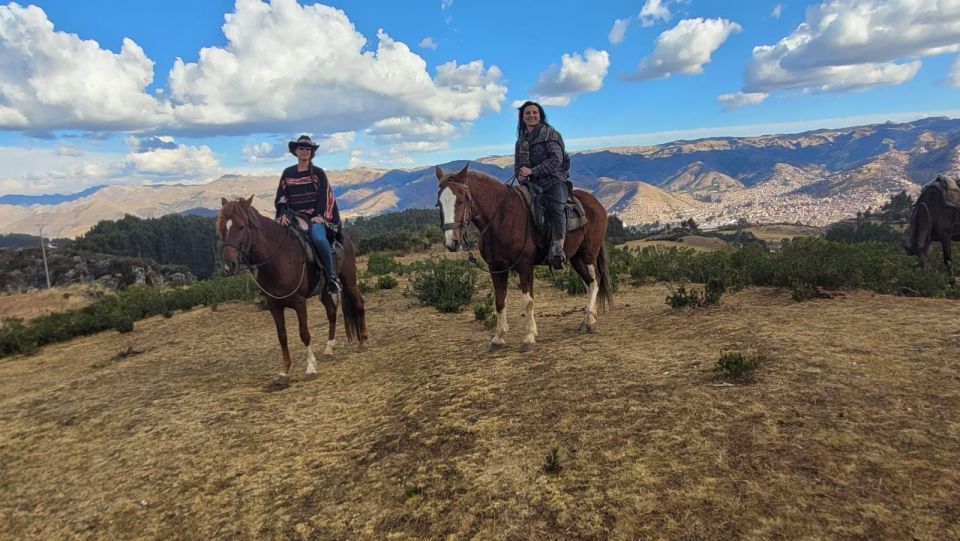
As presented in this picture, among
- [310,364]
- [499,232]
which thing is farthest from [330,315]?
[499,232]

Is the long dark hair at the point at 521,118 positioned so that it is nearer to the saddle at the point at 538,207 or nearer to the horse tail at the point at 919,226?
the saddle at the point at 538,207

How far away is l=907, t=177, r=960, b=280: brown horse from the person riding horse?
30.5 feet

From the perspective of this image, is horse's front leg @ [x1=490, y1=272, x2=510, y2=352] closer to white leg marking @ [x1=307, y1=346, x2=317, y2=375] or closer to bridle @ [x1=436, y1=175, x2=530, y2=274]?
bridle @ [x1=436, y1=175, x2=530, y2=274]

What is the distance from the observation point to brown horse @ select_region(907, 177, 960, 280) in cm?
1034

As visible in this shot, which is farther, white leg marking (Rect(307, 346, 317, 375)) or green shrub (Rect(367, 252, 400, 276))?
green shrub (Rect(367, 252, 400, 276))

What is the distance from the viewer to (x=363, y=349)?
336 inches

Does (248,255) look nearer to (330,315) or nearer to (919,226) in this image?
(330,315)

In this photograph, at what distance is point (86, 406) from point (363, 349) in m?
4.05

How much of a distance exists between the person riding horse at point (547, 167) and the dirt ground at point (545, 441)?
168 cm

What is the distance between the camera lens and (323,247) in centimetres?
773

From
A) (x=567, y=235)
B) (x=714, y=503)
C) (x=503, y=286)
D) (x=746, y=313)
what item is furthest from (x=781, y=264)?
(x=714, y=503)

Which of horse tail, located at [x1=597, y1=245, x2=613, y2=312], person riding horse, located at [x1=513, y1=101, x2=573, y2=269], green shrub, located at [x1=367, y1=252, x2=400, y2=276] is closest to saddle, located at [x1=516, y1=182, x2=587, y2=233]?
person riding horse, located at [x1=513, y1=101, x2=573, y2=269]

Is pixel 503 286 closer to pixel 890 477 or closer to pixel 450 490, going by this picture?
pixel 450 490

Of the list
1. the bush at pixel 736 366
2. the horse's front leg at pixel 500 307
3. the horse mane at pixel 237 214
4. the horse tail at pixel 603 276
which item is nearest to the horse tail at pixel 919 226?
the horse tail at pixel 603 276
